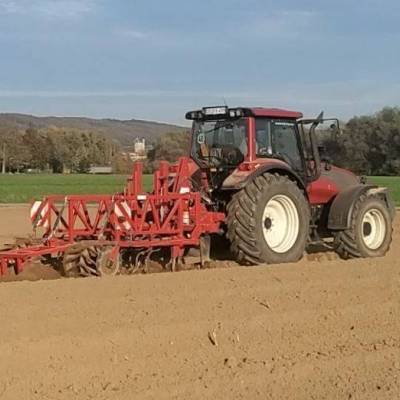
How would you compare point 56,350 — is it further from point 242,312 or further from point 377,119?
point 377,119

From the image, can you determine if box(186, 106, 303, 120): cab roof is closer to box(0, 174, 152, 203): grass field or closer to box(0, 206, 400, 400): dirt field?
box(0, 206, 400, 400): dirt field

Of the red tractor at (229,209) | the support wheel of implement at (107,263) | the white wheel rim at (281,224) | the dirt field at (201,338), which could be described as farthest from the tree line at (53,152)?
the dirt field at (201,338)

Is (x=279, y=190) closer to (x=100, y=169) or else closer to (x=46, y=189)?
(x=46, y=189)

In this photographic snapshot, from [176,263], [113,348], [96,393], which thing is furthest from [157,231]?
[96,393]

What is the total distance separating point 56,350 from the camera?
5.45 m

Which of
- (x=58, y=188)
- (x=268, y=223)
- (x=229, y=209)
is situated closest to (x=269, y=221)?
(x=268, y=223)

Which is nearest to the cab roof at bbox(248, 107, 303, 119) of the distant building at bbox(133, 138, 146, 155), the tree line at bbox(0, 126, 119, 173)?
the distant building at bbox(133, 138, 146, 155)

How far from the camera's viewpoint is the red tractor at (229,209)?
9203mm

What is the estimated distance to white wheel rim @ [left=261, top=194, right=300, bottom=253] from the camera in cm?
1023

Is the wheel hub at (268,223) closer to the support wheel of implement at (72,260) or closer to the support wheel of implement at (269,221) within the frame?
the support wheel of implement at (269,221)

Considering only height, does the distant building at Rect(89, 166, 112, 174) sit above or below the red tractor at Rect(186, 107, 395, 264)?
below

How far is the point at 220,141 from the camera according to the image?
10.7m

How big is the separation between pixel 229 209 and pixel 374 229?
2.73 m

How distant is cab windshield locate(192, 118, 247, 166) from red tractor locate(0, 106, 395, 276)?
0.01 metres
